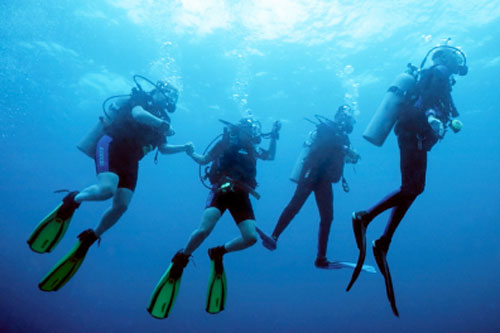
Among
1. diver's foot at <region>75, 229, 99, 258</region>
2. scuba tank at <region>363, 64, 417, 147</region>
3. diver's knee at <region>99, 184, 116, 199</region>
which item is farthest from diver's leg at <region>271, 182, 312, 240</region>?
diver's foot at <region>75, 229, 99, 258</region>

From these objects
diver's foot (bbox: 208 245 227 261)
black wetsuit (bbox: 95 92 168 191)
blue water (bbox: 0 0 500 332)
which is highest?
blue water (bbox: 0 0 500 332)

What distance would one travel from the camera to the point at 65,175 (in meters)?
51.3

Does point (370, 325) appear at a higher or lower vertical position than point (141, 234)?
lower

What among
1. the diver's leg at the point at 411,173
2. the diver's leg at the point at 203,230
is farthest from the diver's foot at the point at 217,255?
the diver's leg at the point at 411,173

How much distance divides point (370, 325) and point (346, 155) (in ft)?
134

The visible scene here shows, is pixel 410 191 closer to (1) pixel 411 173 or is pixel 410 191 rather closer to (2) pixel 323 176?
(1) pixel 411 173

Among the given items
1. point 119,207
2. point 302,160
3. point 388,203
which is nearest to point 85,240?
point 119,207

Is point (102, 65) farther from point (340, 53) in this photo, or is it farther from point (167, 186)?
point (167, 186)

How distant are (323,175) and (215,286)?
10.5ft

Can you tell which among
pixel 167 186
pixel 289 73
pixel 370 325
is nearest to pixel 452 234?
pixel 370 325

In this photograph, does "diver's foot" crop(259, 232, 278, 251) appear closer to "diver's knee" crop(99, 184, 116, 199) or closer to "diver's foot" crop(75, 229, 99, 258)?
"diver's knee" crop(99, 184, 116, 199)

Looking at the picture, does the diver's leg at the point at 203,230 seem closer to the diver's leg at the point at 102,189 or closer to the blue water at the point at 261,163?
the diver's leg at the point at 102,189

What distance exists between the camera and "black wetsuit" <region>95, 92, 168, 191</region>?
19.0ft

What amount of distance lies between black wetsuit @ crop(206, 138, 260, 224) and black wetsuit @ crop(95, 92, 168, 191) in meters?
1.27
